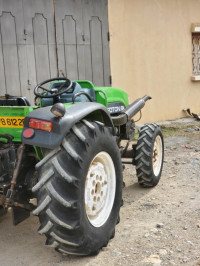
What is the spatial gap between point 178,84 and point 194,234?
23.0ft

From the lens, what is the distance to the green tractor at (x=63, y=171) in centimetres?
245

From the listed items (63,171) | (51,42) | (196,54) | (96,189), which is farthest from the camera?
(196,54)

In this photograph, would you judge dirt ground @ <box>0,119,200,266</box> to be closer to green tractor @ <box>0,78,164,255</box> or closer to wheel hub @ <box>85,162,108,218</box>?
green tractor @ <box>0,78,164,255</box>

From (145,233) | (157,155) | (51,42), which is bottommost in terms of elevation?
(145,233)

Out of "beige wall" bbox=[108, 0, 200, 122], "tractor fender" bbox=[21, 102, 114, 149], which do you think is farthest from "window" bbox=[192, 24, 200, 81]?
"tractor fender" bbox=[21, 102, 114, 149]

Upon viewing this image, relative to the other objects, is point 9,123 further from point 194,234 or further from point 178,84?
point 178,84

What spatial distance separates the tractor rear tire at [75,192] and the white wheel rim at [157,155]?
177cm

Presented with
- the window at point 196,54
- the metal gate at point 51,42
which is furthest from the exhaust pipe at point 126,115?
the window at point 196,54

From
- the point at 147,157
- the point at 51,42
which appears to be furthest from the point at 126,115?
the point at 51,42

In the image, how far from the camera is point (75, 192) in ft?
8.19

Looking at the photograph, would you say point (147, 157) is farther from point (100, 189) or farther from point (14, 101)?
point (14, 101)

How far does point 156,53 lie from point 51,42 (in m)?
3.03

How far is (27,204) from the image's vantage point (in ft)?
9.41

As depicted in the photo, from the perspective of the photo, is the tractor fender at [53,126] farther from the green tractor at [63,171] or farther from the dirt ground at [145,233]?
the dirt ground at [145,233]
